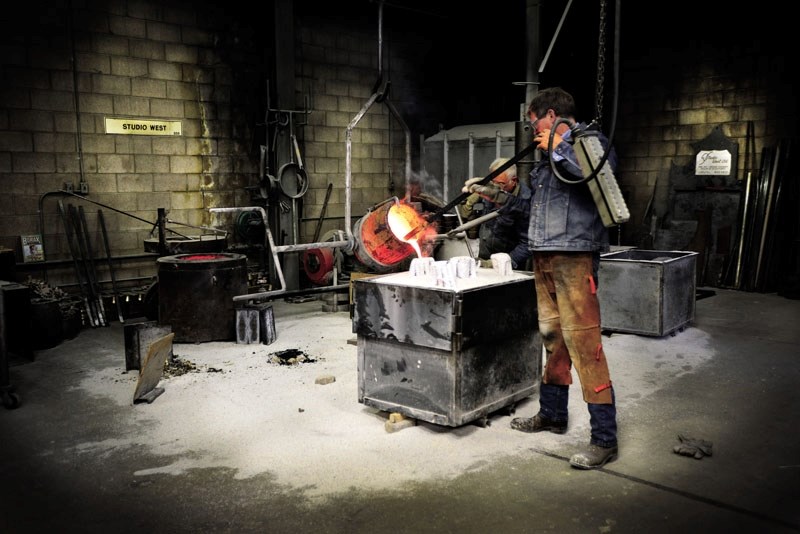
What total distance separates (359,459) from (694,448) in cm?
172

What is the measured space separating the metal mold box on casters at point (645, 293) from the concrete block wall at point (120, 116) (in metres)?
4.73

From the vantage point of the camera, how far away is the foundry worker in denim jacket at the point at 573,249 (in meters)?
3.21

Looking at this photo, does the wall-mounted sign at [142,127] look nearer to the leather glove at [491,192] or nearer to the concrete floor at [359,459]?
the concrete floor at [359,459]

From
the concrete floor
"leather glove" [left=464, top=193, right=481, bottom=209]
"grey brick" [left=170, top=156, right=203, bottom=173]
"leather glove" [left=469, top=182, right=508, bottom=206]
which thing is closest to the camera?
the concrete floor

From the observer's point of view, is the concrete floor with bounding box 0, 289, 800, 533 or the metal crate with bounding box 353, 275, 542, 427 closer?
the concrete floor with bounding box 0, 289, 800, 533

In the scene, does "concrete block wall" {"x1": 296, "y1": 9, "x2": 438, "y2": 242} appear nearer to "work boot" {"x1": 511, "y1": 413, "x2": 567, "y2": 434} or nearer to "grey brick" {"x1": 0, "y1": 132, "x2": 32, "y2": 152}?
"grey brick" {"x1": 0, "y1": 132, "x2": 32, "y2": 152}

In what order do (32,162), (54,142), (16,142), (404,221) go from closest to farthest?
(404,221) → (16,142) → (32,162) → (54,142)

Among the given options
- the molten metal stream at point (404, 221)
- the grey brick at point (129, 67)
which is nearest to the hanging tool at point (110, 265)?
the grey brick at point (129, 67)

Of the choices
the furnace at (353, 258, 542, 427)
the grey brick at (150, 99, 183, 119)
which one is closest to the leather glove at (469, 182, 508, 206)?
the furnace at (353, 258, 542, 427)

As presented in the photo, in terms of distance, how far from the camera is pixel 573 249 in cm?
321

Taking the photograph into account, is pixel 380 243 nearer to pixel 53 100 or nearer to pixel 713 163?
pixel 53 100

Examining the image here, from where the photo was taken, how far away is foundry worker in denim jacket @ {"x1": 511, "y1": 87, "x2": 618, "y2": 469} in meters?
3.21

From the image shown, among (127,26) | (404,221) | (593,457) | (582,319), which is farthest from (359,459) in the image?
(127,26)

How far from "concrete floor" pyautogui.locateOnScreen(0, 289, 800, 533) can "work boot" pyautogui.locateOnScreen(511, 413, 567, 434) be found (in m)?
0.09
